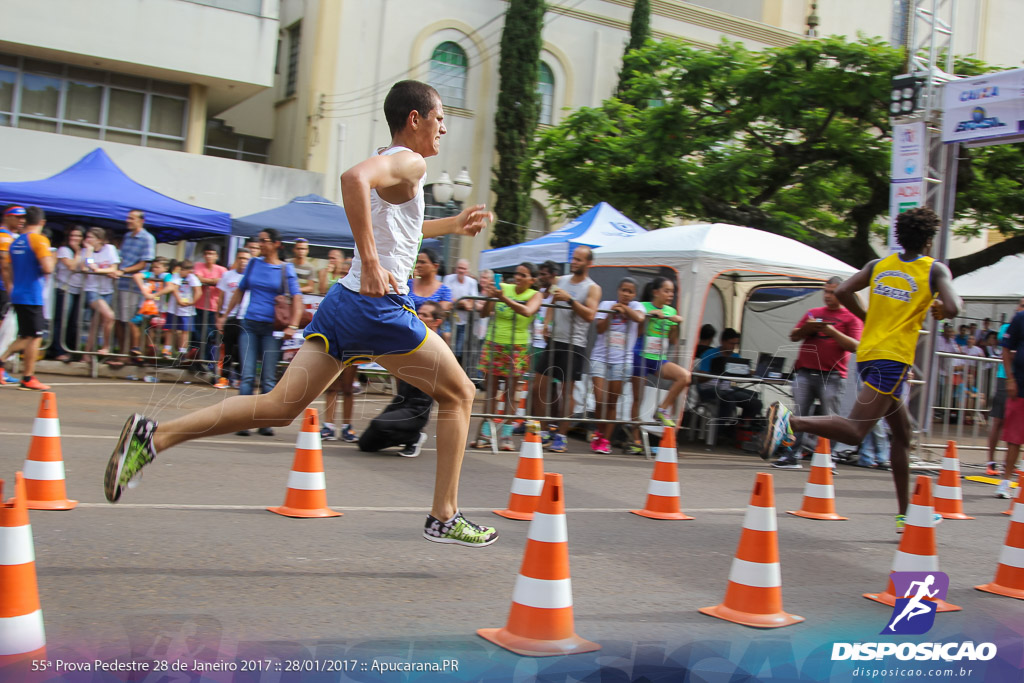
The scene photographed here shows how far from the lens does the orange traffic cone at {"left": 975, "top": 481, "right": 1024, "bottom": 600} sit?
4.80m

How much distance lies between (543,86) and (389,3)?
16.2ft

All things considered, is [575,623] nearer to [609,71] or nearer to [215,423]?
[215,423]

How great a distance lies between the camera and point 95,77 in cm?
2188

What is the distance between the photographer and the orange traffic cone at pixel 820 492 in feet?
22.1

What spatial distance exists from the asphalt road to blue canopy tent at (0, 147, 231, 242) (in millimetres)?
7945

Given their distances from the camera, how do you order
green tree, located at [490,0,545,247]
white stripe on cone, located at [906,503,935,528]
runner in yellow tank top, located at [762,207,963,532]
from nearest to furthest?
white stripe on cone, located at [906,503,935,528] < runner in yellow tank top, located at [762,207,963,532] < green tree, located at [490,0,545,247]

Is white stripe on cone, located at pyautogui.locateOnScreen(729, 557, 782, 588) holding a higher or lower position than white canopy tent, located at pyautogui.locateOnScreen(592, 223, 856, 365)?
lower

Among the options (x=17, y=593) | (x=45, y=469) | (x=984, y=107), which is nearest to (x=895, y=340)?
(x=17, y=593)

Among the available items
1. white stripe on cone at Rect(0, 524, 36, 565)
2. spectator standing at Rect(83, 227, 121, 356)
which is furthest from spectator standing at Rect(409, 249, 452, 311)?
white stripe on cone at Rect(0, 524, 36, 565)

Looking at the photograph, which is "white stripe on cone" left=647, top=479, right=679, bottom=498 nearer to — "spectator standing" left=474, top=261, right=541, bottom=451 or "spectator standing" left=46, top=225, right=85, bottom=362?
"spectator standing" left=474, top=261, right=541, bottom=451

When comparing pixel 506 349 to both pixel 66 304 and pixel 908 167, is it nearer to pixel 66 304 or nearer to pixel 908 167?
A: pixel 908 167

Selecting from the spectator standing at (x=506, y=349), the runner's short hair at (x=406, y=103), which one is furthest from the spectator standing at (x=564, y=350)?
the runner's short hair at (x=406, y=103)

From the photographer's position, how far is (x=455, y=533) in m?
4.39

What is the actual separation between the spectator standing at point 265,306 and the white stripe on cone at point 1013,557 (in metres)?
6.62
